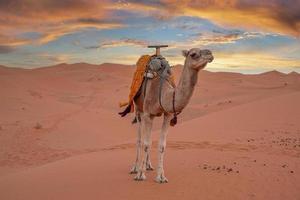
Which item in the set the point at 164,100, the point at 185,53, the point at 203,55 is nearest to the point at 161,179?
the point at 164,100

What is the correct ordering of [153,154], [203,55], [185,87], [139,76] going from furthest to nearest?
[153,154]
[139,76]
[185,87]
[203,55]

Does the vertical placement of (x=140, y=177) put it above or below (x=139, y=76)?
below

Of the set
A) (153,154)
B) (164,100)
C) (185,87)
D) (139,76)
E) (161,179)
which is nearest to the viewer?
(185,87)

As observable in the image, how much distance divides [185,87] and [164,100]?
0.78 m

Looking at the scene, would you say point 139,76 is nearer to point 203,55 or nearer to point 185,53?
point 185,53

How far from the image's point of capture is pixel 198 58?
7.82 metres

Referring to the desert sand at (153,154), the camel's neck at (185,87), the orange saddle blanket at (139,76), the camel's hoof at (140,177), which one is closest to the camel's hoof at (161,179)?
the desert sand at (153,154)

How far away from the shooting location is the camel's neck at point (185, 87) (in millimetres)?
8047

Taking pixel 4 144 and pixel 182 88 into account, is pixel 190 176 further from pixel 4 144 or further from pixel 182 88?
pixel 4 144

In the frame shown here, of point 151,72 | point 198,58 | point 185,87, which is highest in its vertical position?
point 198,58

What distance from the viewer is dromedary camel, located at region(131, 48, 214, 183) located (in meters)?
7.93

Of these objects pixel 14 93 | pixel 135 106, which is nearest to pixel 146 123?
pixel 135 106

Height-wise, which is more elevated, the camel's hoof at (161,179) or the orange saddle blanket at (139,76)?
the orange saddle blanket at (139,76)

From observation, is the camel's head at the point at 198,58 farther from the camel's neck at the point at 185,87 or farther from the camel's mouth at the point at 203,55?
the camel's neck at the point at 185,87
